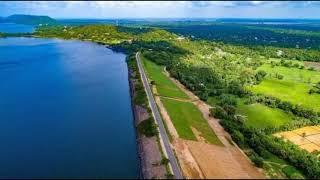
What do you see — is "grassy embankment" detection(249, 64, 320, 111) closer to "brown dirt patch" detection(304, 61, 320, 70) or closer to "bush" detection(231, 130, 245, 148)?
"brown dirt patch" detection(304, 61, 320, 70)

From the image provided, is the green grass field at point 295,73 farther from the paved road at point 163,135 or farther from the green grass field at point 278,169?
the green grass field at point 278,169

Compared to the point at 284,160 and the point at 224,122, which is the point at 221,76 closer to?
the point at 224,122

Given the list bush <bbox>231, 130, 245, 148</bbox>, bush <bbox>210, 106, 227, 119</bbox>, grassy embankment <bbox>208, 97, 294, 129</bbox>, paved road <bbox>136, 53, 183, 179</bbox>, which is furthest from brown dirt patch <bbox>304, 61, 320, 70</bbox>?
bush <bbox>231, 130, 245, 148</bbox>

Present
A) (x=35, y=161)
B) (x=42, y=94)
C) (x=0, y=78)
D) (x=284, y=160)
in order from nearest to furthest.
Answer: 1. (x=35, y=161)
2. (x=284, y=160)
3. (x=42, y=94)
4. (x=0, y=78)

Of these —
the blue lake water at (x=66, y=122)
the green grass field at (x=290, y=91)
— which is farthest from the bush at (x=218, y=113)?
the green grass field at (x=290, y=91)

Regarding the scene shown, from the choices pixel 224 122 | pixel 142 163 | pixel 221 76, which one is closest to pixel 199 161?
pixel 142 163

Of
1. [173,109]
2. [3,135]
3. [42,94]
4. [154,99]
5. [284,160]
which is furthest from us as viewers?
[42,94]
